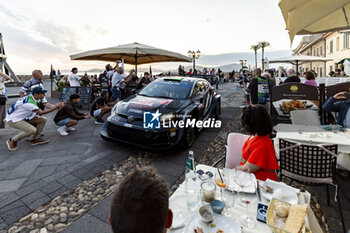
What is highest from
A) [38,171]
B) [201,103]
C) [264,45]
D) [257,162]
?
[264,45]

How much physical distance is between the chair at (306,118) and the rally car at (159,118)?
83.1 inches

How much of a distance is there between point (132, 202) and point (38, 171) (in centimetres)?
341

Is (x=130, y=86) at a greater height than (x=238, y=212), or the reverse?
(x=130, y=86)

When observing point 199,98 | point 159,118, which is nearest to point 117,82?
point 199,98

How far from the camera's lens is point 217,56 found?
99.2 metres

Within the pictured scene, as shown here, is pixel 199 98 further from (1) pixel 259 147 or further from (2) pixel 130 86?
(2) pixel 130 86

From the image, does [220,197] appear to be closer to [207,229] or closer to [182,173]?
[207,229]

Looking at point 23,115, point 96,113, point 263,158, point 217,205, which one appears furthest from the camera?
point 96,113

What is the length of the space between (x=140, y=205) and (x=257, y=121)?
170cm

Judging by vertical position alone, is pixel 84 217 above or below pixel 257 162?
below

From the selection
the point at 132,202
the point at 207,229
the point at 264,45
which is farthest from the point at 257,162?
the point at 264,45

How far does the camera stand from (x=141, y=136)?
3.80 meters

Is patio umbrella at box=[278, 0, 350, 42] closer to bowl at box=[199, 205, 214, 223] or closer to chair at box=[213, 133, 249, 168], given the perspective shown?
chair at box=[213, 133, 249, 168]

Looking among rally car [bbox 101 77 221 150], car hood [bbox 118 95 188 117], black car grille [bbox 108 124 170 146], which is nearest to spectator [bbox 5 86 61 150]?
rally car [bbox 101 77 221 150]
